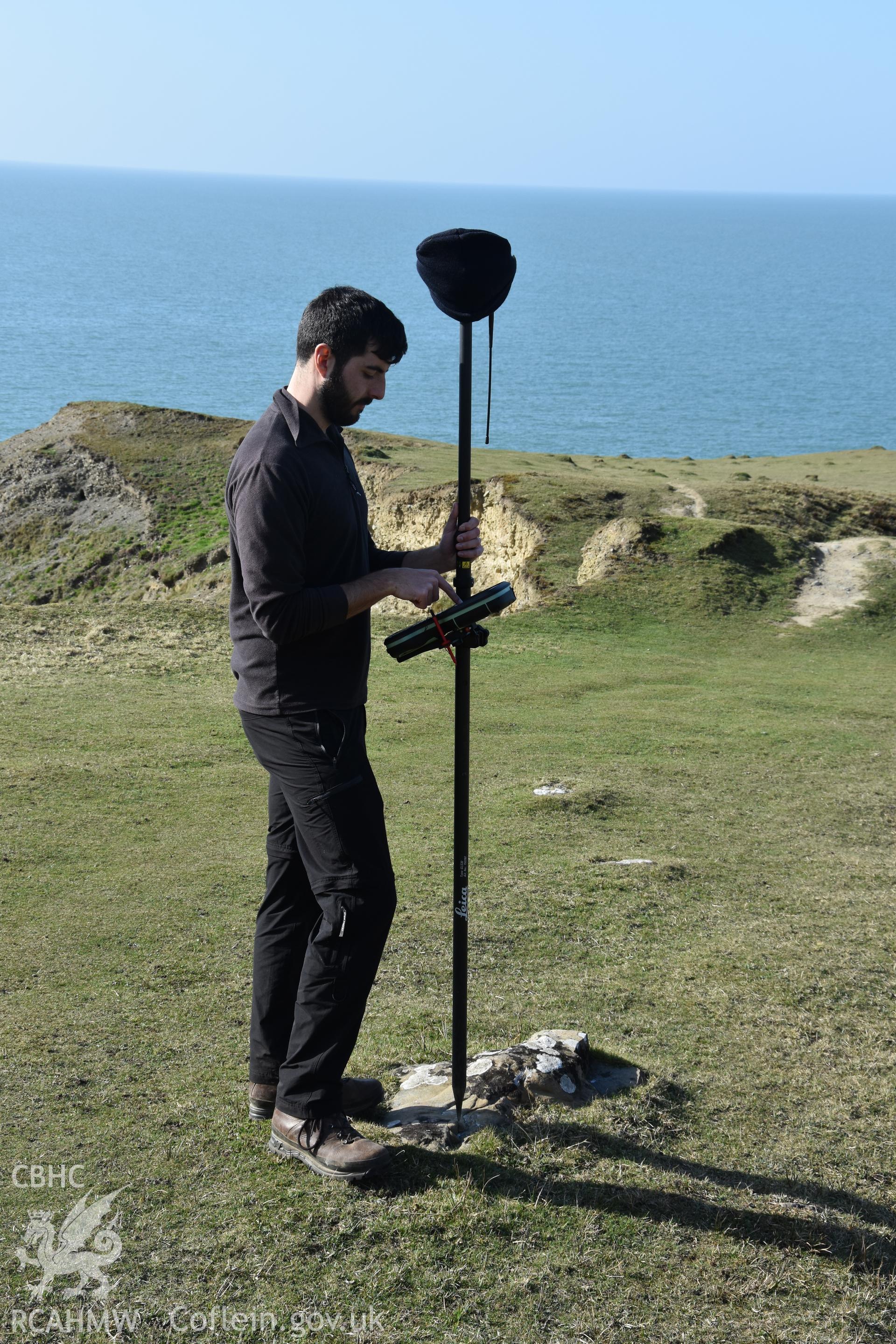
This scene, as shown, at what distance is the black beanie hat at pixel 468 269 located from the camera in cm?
403

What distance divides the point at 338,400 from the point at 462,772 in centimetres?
137

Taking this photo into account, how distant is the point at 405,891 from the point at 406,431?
63039 millimetres

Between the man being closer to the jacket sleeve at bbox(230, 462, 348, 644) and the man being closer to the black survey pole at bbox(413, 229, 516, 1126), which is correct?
the jacket sleeve at bbox(230, 462, 348, 644)

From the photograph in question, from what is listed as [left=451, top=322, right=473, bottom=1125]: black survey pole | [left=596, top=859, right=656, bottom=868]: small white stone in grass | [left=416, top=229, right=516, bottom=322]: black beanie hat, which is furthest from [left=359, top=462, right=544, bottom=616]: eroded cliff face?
[left=416, top=229, right=516, bottom=322]: black beanie hat

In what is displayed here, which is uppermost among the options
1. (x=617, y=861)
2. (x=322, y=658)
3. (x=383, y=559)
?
(x=383, y=559)

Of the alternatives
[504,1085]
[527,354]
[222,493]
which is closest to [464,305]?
[504,1085]

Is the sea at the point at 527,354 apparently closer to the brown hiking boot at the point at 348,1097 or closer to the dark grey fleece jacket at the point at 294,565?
the dark grey fleece jacket at the point at 294,565

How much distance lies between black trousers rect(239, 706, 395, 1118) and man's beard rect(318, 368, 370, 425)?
101 cm

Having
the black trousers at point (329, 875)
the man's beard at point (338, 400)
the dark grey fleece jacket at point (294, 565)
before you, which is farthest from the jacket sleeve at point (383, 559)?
the black trousers at point (329, 875)

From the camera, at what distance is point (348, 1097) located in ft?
14.7

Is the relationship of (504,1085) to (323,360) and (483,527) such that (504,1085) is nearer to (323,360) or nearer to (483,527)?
(323,360)

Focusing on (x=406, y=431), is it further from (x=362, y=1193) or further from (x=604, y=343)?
(x=362, y=1193)

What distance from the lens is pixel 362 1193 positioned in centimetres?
393

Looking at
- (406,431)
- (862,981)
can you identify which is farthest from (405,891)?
(406,431)
